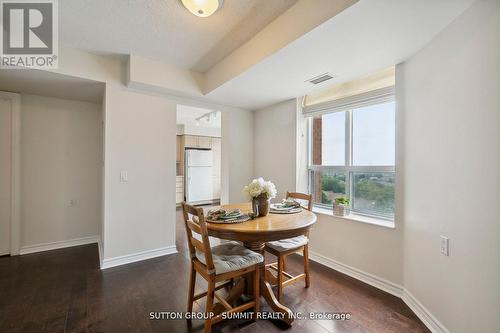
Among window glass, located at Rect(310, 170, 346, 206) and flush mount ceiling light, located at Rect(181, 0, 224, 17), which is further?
window glass, located at Rect(310, 170, 346, 206)

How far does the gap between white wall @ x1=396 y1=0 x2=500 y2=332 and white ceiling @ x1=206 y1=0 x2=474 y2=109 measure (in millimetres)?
163

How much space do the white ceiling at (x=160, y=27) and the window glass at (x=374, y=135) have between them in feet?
4.76

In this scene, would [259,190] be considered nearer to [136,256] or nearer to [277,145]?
[277,145]

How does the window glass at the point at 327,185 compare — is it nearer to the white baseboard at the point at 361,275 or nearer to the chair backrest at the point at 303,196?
the chair backrest at the point at 303,196

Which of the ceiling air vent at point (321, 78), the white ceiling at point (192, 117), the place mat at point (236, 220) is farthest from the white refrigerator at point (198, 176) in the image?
the place mat at point (236, 220)

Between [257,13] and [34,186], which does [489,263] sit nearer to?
[257,13]

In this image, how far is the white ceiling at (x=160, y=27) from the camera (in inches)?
69.9

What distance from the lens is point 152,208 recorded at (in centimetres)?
300

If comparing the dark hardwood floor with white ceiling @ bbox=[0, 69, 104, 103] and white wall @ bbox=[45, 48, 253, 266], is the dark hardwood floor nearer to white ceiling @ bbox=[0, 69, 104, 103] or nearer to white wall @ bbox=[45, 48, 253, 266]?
white wall @ bbox=[45, 48, 253, 266]

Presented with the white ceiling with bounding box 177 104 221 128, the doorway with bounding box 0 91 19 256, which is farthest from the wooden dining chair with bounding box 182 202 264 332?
the white ceiling with bounding box 177 104 221 128

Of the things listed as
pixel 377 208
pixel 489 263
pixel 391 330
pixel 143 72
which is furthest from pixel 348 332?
pixel 143 72

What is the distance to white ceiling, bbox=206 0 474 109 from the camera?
4.63 ft

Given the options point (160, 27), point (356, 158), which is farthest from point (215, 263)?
point (160, 27)

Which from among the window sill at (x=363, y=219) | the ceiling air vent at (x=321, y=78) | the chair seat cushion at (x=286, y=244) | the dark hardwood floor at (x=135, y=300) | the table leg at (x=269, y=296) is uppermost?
the ceiling air vent at (x=321, y=78)
